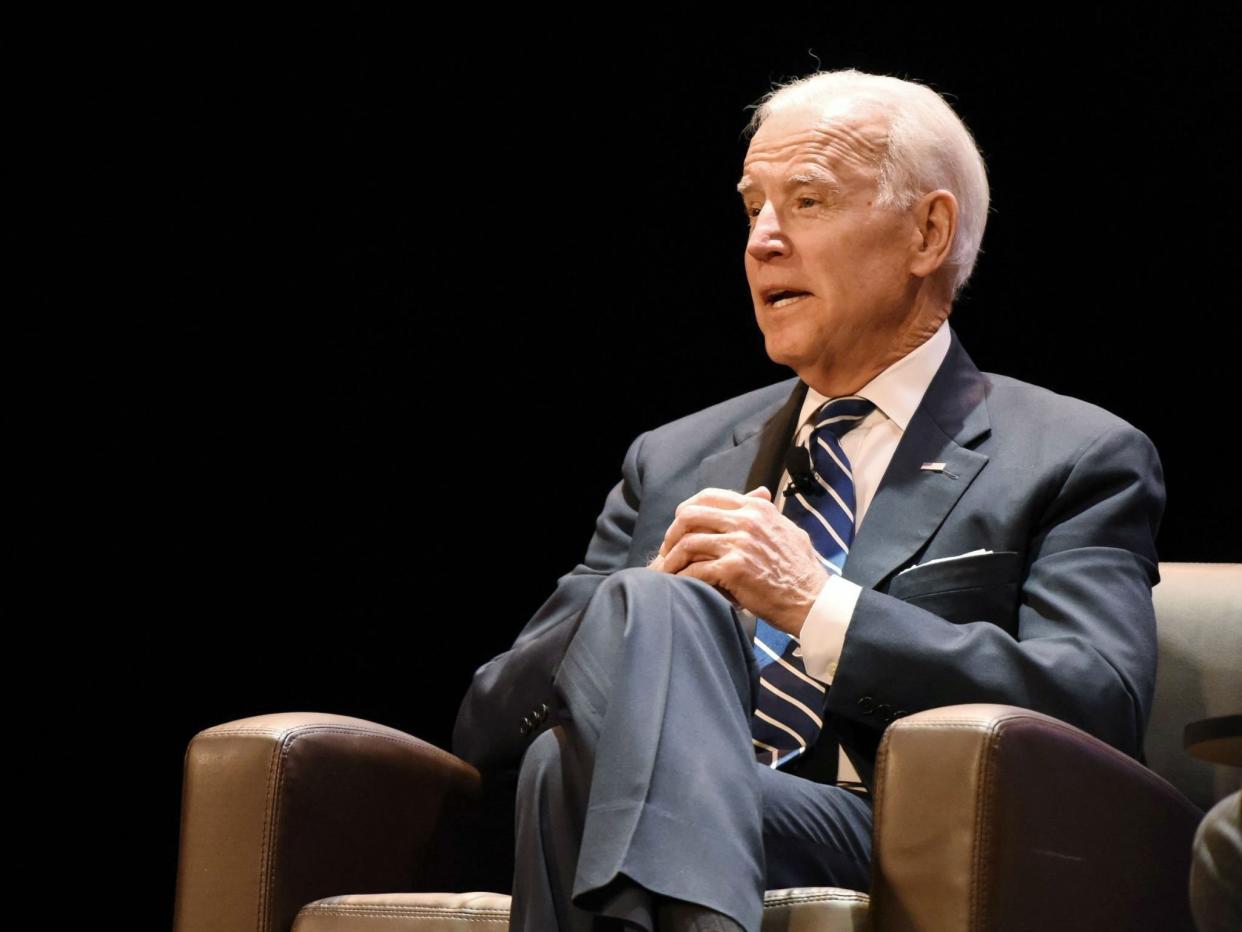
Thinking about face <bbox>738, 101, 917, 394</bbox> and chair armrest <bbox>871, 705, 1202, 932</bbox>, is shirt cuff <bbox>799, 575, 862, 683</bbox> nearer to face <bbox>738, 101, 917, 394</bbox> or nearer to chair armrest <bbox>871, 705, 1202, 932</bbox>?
chair armrest <bbox>871, 705, 1202, 932</bbox>

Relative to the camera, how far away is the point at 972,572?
1.97m

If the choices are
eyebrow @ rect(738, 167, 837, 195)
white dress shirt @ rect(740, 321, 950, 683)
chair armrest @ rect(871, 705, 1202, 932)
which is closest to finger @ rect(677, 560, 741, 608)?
white dress shirt @ rect(740, 321, 950, 683)

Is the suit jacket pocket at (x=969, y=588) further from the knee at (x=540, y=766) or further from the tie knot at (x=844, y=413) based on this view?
the knee at (x=540, y=766)

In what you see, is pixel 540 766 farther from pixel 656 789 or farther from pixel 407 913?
pixel 407 913

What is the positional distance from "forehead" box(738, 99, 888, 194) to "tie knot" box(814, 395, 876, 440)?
1.00 ft

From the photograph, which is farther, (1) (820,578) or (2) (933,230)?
(2) (933,230)

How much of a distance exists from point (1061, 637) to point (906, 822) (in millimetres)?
448

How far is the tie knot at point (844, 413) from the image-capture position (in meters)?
2.25

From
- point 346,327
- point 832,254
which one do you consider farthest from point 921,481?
point 346,327

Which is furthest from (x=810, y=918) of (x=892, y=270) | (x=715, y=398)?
(x=715, y=398)

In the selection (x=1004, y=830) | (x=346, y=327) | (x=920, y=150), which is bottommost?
(x=1004, y=830)

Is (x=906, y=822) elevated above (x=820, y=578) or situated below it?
below

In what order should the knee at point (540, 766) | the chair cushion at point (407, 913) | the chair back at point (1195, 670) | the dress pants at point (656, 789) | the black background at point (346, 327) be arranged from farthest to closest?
the black background at point (346, 327), the chair back at point (1195, 670), the chair cushion at point (407, 913), the knee at point (540, 766), the dress pants at point (656, 789)

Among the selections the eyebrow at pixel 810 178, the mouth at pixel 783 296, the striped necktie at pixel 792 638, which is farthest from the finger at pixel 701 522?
the eyebrow at pixel 810 178
